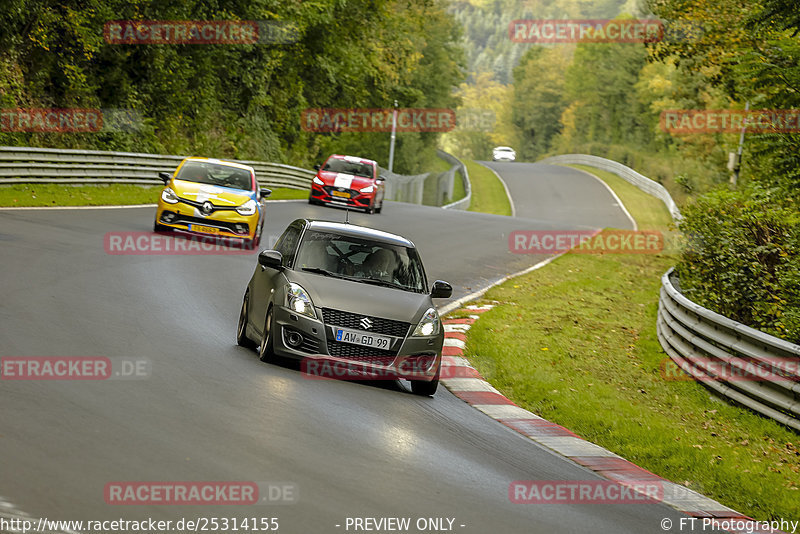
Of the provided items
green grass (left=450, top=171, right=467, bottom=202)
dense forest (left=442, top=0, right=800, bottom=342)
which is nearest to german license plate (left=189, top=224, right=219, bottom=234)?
dense forest (left=442, top=0, right=800, bottom=342)

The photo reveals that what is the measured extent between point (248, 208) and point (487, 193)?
4869cm

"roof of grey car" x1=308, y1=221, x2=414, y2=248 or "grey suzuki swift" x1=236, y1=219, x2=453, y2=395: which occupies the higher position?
"roof of grey car" x1=308, y1=221, x2=414, y2=248

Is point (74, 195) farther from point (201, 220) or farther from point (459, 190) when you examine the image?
point (459, 190)

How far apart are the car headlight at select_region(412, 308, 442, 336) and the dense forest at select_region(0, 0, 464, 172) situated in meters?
22.4

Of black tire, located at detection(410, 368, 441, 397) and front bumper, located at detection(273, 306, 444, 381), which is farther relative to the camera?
black tire, located at detection(410, 368, 441, 397)

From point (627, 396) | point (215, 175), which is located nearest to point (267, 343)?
point (627, 396)

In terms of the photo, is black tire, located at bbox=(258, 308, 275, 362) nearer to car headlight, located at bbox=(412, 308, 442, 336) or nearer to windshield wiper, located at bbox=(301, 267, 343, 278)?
Answer: windshield wiper, located at bbox=(301, 267, 343, 278)

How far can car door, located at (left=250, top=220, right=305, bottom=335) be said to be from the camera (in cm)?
1077

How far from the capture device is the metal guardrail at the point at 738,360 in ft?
34.6

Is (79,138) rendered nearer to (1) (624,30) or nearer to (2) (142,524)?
(2) (142,524)

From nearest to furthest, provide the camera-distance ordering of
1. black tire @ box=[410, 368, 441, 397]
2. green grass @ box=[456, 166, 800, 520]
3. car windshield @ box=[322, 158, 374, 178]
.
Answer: green grass @ box=[456, 166, 800, 520], black tire @ box=[410, 368, 441, 397], car windshield @ box=[322, 158, 374, 178]

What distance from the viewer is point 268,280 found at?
11.1m

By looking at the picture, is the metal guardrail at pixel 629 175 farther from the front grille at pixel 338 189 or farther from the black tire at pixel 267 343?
the black tire at pixel 267 343

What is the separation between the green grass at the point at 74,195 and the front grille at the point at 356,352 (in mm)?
15506
